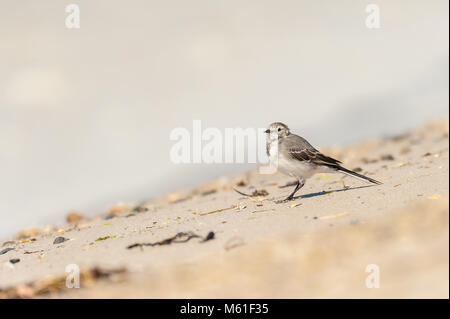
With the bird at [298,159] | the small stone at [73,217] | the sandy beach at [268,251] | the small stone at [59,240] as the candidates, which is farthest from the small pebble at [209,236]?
the small stone at [73,217]

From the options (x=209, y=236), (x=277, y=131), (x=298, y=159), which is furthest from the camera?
(x=277, y=131)

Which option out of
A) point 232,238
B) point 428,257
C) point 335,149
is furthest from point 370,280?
point 335,149

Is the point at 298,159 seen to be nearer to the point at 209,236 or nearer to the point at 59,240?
the point at 209,236

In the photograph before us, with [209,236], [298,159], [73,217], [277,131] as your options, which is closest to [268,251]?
[209,236]

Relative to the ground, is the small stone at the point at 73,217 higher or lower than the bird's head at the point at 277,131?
lower

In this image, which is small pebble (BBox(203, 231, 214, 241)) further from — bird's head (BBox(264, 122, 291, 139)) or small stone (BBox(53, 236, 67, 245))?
bird's head (BBox(264, 122, 291, 139))

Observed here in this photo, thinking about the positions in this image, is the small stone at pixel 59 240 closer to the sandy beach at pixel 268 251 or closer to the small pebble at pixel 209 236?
the sandy beach at pixel 268 251

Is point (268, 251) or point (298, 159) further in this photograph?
point (298, 159)

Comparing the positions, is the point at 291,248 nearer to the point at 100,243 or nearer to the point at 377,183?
the point at 100,243
